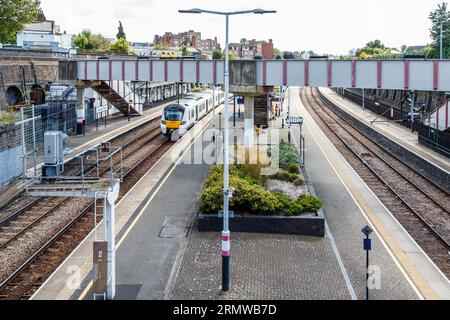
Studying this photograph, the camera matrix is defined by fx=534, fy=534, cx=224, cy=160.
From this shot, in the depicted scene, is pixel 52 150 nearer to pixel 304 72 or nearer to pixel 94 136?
pixel 304 72

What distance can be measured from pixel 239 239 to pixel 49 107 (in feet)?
91.6

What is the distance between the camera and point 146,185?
28.9m

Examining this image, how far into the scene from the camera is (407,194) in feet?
91.6

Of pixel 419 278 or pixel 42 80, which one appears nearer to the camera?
pixel 419 278

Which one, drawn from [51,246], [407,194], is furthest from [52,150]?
[407,194]

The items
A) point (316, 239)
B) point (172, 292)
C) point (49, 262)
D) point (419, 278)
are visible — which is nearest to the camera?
point (172, 292)

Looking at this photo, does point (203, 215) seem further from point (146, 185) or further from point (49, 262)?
point (146, 185)

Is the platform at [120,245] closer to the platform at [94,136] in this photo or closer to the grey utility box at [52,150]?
the grey utility box at [52,150]

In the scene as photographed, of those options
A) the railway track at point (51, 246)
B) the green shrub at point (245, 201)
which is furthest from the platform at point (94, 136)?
the green shrub at point (245, 201)

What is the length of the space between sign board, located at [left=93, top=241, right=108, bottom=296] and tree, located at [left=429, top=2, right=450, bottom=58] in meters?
65.5

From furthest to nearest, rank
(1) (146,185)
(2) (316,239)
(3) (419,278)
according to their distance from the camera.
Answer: (1) (146,185) < (2) (316,239) < (3) (419,278)

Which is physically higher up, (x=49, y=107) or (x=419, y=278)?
(x=49, y=107)
